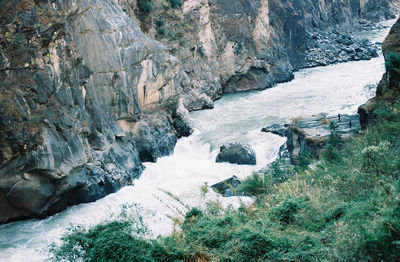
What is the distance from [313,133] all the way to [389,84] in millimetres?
3913

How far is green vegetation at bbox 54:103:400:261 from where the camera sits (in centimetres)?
488

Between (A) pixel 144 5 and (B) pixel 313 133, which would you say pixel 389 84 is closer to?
(B) pixel 313 133

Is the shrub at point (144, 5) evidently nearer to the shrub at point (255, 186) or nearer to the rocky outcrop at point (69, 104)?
the rocky outcrop at point (69, 104)

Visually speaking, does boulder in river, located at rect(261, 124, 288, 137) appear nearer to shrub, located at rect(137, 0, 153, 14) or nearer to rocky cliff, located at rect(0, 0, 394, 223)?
rocky cliff, located at rect(0, 0, 394, 223)

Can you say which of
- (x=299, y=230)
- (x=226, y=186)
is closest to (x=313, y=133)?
(x=226, y=186)

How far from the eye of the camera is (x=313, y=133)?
1558 centimetres

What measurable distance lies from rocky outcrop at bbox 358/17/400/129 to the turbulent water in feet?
17.6

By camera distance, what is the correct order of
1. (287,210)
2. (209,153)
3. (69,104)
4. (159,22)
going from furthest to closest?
(159,22), (209,153), (69,104), (287,210)

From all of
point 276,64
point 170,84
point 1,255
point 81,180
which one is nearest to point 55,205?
point 81,180

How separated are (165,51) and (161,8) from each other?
9274 millimetres

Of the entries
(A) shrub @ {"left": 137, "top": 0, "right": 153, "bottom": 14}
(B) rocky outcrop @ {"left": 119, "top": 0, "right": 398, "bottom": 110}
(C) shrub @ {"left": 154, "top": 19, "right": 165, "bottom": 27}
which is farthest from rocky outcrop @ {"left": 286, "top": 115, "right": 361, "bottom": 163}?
(A) shrub @ {"left": 137, "top": 0, "right": 153, "bottom": 14}

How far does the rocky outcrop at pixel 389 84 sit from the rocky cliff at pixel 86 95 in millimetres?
10286

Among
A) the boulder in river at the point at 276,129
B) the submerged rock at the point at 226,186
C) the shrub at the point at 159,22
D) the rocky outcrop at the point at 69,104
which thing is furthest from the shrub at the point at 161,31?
the submerged rock at the point at 226,186

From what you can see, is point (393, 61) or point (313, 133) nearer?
point (393, 61)
